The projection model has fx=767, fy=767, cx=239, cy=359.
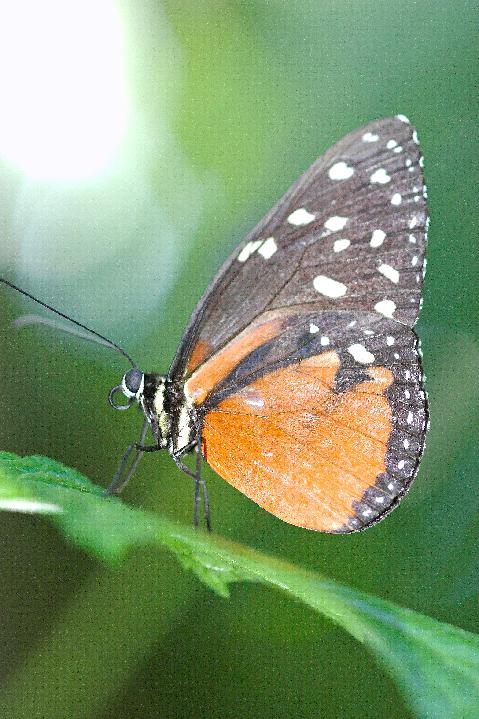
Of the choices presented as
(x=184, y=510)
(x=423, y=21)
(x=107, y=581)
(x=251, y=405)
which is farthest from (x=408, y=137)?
(x=423, y=21)

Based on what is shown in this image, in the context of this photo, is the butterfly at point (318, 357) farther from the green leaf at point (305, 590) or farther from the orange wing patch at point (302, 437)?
the green leaf at point (305, 590)

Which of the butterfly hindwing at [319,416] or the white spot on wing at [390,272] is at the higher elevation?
the white spot on wing at [390,272]

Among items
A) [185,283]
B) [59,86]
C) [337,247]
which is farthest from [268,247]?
[59,86]

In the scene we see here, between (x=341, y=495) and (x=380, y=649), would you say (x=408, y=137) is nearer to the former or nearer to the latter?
(x=341, y=495)

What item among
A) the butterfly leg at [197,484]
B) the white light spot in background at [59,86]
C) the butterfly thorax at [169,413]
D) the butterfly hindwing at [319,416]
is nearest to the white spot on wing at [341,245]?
the butterfly hindwing at [319,416]

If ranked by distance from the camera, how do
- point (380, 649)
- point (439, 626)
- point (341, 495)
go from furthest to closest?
point (341, 495) < point (439, 626) < point (380, 649)
